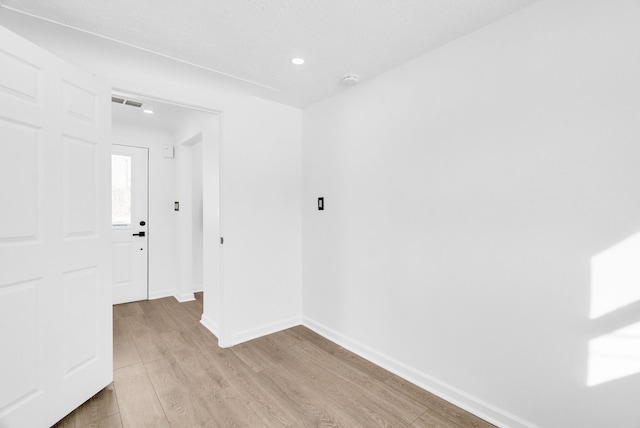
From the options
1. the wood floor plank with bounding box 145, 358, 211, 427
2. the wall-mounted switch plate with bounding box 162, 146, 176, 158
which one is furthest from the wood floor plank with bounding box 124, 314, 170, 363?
the wall-mounted switch plate with bounding box 162, 146, 176, 158

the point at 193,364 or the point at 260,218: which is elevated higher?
the point at 260,218

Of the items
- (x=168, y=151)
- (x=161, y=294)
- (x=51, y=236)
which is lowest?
(x=161, y=294)

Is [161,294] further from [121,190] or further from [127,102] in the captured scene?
[127,102]

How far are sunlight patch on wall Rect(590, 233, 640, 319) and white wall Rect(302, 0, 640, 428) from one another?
28 mm

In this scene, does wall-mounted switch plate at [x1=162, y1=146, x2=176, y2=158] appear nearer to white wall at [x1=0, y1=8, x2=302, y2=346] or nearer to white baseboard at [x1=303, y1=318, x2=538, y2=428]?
white wall at [x1=0, y1=8, x2=302, y2=346]

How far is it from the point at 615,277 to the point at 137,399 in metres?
2.96

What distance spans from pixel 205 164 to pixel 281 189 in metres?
1.03

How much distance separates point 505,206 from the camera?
178 cm

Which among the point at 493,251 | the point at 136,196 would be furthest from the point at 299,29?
the point at 136,196

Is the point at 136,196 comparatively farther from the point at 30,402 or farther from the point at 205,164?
A: the point at 30,402

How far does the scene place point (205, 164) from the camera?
11.5ft

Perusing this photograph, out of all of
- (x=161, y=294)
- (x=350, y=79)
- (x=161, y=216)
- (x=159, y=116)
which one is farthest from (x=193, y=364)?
(x=159, y=116)

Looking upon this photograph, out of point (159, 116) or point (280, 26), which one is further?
point (159, 116)

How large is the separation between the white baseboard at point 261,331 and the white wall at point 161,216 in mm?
1951
